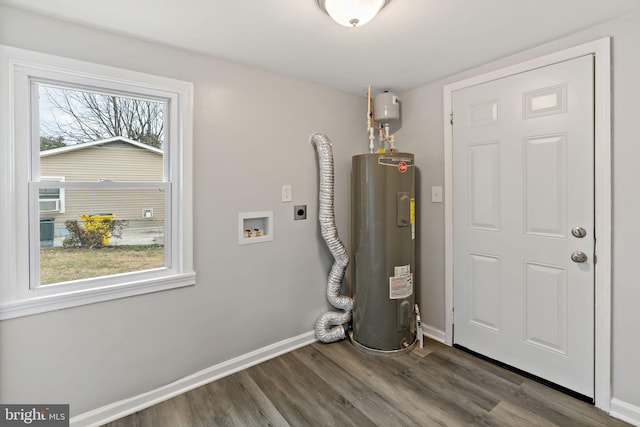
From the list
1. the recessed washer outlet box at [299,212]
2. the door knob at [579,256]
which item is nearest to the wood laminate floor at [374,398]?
the door knob at [579,256]

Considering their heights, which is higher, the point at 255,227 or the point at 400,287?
the point at 255,227

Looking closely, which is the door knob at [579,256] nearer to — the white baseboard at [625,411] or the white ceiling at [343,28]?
the white baseboard at [625,411]

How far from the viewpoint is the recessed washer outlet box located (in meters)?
2.41

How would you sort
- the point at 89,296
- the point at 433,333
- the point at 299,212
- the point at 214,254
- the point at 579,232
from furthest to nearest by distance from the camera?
the point at 433,333 → the point at 299,212 → the point at 214,254 → the point at 579,232 → the point at 89,296

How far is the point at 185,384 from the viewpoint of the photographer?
193cm

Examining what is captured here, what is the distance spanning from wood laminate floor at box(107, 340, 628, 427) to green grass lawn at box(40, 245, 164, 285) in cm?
84

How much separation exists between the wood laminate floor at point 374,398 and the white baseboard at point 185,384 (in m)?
0.04

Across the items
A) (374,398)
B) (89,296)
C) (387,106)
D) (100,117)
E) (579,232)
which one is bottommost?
(374,398)

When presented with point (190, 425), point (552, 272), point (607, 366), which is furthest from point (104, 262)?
point (607, 366)

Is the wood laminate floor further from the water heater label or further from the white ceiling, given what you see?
the white ceiling

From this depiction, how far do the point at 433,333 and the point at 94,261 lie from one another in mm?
2519

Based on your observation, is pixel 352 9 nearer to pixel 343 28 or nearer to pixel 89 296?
pixel 343 28

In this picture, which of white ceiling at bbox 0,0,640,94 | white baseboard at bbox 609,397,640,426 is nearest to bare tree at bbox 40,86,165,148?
white ceiling at bbox 0,0,640,94

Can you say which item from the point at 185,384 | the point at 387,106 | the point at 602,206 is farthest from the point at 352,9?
the point at 185,384
